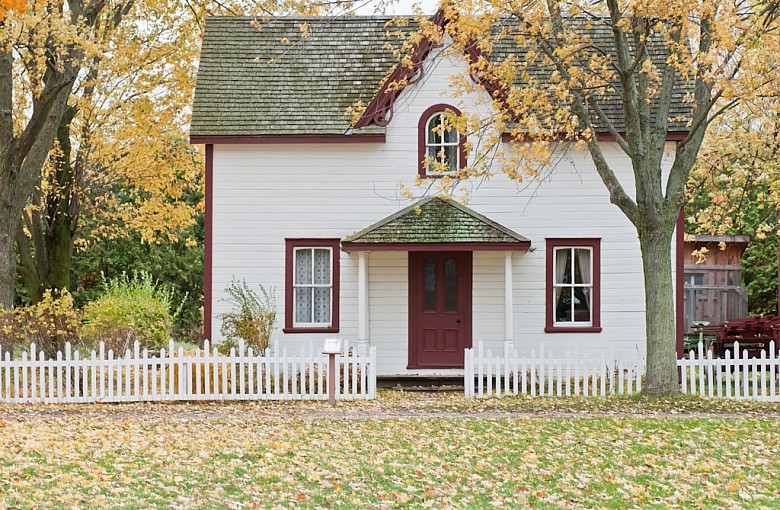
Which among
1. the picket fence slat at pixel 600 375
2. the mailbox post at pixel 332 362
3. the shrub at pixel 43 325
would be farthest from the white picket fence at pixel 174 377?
the picket fence slat at pixel 600 375

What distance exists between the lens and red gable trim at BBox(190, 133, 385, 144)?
2056 centimetres

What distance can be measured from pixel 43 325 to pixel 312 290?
542 cm

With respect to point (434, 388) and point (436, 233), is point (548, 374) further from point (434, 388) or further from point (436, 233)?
point (436, 233)

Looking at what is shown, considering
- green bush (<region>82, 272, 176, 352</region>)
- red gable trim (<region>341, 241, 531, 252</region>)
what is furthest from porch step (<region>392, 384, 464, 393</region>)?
Result: green bush (<region>82, 272, 176, 352</region>)

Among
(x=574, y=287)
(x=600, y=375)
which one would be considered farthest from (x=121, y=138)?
(x=600, y=375)

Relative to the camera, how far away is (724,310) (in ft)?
102

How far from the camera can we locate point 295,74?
856 inches

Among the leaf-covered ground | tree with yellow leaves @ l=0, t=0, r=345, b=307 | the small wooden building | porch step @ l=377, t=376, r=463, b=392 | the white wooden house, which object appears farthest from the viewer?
the small wooden building

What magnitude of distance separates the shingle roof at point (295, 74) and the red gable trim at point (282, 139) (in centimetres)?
9

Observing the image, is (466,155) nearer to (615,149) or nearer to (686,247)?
(615,149)

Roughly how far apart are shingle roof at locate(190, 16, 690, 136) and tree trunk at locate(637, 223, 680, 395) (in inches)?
168

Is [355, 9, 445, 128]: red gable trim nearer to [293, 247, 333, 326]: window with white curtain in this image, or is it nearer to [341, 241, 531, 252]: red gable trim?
[341, 241, 531, 252]: red gable trim

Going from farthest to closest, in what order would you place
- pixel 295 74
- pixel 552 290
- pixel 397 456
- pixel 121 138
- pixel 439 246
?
pixel 121 138 < pixel 295 74 < pixel 552 290 < pixel 439 246 < pixel 397 456

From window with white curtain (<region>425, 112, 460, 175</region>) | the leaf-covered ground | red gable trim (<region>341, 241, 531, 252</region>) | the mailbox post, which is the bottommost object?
the leaf-covered ground
